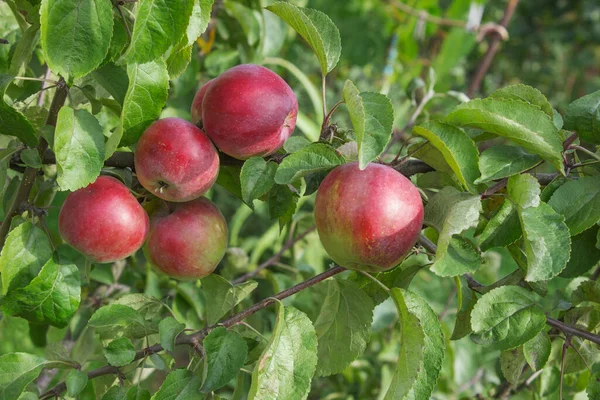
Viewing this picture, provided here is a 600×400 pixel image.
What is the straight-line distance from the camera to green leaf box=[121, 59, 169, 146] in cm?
71

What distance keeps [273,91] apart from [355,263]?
0.23 metres

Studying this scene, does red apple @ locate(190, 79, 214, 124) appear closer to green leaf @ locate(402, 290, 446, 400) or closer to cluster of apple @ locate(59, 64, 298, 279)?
cluster of apple @ locate(59, 64, 298, 279)

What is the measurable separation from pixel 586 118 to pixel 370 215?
27 centimetres

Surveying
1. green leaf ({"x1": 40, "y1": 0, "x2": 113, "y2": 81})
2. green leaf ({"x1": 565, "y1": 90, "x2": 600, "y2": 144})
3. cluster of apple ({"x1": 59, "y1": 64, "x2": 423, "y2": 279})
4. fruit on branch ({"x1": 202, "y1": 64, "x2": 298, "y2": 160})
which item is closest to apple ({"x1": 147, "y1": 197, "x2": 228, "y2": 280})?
cluster of apple ({"x1": 59, "y1": 64, "x2": 423, "y2": 279})

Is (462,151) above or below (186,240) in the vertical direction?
above

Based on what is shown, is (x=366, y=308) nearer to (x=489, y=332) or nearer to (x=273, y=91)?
(x=489, y=332)

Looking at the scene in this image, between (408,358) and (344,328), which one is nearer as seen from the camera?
(408,358)

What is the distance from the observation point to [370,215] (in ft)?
2.28

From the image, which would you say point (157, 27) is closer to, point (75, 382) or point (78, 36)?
point (78, 36)

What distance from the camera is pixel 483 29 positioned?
2408mm

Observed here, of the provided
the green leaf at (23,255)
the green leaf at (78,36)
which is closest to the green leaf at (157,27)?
the green leaf at (78,36)

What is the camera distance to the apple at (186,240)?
2.74 feet

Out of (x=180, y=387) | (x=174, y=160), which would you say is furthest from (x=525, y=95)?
(x=180, y=387)

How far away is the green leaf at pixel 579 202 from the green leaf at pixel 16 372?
2.04 feet
